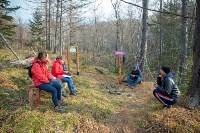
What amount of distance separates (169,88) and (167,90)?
0.27 ft

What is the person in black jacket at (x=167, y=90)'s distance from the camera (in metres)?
6.08

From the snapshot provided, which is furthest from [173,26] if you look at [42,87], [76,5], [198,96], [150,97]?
[42,87]

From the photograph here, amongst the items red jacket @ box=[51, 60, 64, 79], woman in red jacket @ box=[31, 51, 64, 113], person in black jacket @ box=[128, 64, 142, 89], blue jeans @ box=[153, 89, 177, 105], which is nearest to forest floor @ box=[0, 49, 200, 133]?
blue jeans @ box=[153, 89, 177, 105]

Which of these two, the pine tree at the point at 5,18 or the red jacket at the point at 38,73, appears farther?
the pine tree at the point at 5,18

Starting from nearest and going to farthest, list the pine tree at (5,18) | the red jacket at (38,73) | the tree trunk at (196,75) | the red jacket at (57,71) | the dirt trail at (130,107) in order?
the red jacket at (38,73) < the dirt trail at (130,107) < the tree trunk at (196,75) < the red jacket at (57,71) < the pine tree at (5,18)

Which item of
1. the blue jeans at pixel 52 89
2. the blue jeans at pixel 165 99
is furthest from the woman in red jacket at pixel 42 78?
the blue jeans at pixel 165 99

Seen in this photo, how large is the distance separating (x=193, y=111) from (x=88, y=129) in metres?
3.00

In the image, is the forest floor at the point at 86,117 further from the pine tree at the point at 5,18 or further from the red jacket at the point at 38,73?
the pine tree at the point at 5,18

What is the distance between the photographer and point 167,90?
608cm

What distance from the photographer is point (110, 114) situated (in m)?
6.33

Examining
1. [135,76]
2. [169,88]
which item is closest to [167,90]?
[169,88]

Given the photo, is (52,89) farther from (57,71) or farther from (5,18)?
(5,18)

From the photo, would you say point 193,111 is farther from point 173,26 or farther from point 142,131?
point 173,26

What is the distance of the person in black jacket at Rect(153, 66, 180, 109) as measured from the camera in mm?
6078
